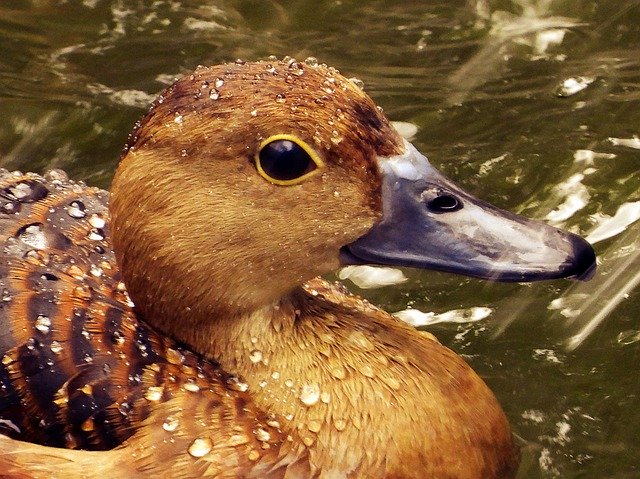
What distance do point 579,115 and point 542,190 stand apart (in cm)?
63

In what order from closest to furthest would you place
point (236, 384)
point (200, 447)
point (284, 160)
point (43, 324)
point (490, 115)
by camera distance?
1. point (284, 160)
2. point (200, 447)
3. point (43, 324)
4. point (236, 384)
5. point (490, 115)

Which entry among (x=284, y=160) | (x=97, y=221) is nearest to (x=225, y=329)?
(x=284, y=160)

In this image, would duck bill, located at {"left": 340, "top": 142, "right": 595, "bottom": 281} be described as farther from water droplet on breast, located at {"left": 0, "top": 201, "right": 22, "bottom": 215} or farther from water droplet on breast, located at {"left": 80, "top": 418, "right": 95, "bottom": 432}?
water droplet on breast, located at {"left": 0, "top": 201, "right": 22, "bottom": 215}

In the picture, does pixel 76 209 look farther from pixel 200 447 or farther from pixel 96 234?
pixel 200 447

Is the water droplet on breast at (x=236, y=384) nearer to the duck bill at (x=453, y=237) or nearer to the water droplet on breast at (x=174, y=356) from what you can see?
the water droplet on breast at (x=174, y=356)

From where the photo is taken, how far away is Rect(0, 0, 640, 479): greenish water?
4660 millimetres

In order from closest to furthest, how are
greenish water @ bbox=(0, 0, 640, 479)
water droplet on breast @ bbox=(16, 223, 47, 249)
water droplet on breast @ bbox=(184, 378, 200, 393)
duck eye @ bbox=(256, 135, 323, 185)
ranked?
duck eye @ bbox=(256, 135, 323, 185), water droplet on breast @ bbox=(184, 378, 200, 393), water droplet on breast @ bbox=(16, 223, 47, 249), greenish water @ bbox=(0, 0, 640, 479)

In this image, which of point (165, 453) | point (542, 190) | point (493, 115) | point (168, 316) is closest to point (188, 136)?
point (168, 316)

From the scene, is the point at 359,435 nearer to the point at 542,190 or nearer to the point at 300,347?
the point at 300,347

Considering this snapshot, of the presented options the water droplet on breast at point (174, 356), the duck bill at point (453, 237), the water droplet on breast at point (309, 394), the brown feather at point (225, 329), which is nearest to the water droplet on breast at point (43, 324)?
the brown feather at point (225, 329)

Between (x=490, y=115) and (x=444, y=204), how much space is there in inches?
97.8

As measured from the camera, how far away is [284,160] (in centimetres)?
349

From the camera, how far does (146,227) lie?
3.57 m

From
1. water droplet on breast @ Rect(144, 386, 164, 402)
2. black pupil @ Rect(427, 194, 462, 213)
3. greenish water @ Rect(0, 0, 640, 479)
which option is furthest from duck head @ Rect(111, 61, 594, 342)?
greenish water @ Rect(0, 0, 640, 479)
